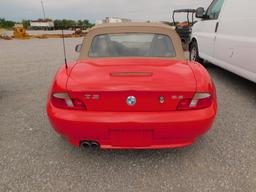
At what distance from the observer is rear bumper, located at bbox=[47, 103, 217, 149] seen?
2.08 m

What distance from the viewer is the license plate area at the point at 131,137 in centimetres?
212

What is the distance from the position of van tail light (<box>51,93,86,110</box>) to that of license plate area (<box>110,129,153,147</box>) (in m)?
0.40

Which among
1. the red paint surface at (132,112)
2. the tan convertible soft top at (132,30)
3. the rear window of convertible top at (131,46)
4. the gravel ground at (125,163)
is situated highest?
the tan convertible soft top at (132,30)

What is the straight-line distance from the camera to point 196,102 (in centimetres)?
218

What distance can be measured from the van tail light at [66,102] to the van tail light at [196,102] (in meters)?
0.94

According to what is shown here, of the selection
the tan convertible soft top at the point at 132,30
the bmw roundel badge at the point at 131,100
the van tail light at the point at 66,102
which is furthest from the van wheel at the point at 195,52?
the van tail light at the point at 66,102

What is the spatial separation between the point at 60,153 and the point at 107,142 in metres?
0.81

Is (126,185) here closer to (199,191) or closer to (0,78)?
(199,191)

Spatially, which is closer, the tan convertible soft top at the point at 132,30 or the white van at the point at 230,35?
the tan convertible soft top at the point at 132,30

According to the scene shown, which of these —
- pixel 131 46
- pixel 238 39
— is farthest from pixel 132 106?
pixel 238 39

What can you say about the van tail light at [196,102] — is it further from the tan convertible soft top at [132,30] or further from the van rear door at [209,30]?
the van rear door at [209,30]

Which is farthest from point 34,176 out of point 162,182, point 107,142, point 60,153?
point 162,182

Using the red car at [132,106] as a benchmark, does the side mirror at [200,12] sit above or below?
above

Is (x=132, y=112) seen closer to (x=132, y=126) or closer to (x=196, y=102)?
(x=132, y=126)
